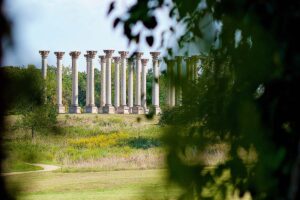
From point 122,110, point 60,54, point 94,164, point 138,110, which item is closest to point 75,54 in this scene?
point 60,54

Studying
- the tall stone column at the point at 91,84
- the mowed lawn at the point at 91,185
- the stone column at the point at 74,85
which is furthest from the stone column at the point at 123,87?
the mowed lawn at the point at 91,185

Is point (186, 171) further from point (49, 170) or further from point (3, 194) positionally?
point (49, 170)

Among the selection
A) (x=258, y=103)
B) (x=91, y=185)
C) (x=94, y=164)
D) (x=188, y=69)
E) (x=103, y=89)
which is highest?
(x=103, y=89)

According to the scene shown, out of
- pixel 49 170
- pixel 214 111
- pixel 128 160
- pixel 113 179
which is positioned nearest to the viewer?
pixel 214 111

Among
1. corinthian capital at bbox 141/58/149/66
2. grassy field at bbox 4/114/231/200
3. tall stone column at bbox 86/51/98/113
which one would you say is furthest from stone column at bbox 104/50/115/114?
grassy field at bbox 4/114/231/200

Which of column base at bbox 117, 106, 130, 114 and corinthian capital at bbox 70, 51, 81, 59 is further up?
corinthian capital at bbox 70, 51, 81, 59

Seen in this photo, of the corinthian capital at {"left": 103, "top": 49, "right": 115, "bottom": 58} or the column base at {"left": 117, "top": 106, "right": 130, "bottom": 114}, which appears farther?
the column base at {"left": 117, "top": 106, "right": 130, "bottom": 114}

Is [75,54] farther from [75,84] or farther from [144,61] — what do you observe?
[144,61]

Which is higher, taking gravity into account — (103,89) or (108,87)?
(108,87)

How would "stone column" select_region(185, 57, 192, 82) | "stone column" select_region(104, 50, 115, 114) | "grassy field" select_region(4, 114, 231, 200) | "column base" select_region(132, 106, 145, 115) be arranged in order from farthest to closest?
"column base" select_region(132, 106, 145, 115)
"stone column" select_region(104, 50, 115, 114)
"stone column" select_region(185, 57, 192, 82)
"grassy field" select_region(4, 114, 231, 200)

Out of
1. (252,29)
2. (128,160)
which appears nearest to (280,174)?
(252,29)

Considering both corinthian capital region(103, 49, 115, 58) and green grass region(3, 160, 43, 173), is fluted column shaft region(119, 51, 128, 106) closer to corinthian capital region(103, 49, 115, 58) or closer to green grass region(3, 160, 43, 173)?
corinthian capital region(103, 49, 115, 58)

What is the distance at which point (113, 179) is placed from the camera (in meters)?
A: 25.3

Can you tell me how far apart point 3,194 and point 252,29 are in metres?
1.25
